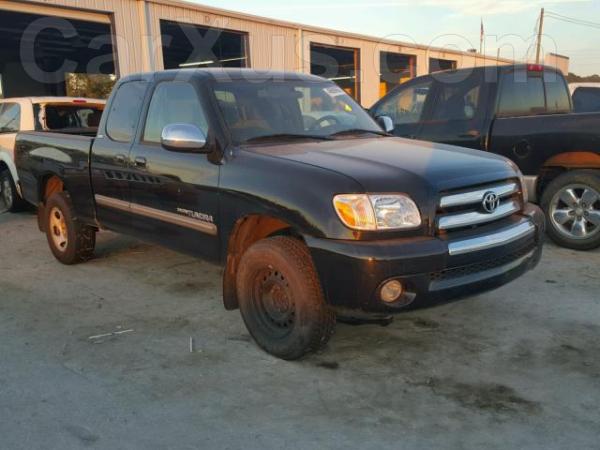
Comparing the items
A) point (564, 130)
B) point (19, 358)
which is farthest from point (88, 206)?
point (564, 130)

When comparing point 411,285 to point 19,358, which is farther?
point 19,358

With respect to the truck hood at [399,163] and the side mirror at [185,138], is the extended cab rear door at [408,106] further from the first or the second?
the side mirror at [185,138]

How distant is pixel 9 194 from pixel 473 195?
25.6 feet

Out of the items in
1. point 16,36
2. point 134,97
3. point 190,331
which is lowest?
point 190,331

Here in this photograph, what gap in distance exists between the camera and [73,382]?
128 inches

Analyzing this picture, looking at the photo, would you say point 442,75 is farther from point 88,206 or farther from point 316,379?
point 316,379

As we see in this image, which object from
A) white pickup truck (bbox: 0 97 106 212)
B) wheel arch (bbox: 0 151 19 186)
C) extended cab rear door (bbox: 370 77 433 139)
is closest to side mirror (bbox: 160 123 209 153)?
extended cab rear door (bbox: 370 77 433 139)

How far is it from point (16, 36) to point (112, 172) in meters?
19.3

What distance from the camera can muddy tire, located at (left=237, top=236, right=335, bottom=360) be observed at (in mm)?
3199

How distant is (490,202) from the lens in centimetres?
340

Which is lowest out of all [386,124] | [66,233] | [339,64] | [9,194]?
[9,194]

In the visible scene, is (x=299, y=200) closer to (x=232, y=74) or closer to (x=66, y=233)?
(x=232, y=74)

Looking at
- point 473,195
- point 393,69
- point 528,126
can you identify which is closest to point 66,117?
point 528,126

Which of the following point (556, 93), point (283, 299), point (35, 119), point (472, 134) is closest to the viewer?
point (283, 299)
